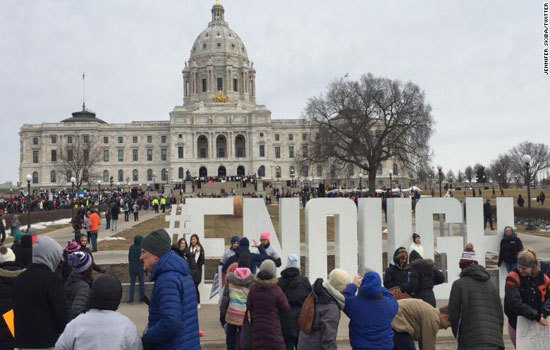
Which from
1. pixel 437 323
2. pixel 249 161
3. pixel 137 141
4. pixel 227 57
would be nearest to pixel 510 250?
pixel 437 323

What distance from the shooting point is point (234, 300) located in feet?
23.2

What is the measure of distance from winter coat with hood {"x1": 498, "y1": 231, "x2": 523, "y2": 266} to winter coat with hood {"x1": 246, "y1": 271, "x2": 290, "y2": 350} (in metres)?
7.38

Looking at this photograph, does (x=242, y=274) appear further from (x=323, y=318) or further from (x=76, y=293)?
(x=76, y=293)

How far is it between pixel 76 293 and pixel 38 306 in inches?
19.2

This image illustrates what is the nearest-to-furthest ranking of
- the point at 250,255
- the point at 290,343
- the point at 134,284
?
the point at 290,343
the point at 250,255
the point at 134,284

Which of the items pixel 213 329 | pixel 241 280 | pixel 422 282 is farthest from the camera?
pixel 213 329

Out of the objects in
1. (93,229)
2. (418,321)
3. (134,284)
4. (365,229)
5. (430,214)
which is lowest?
(134,284)

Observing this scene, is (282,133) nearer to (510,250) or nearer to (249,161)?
(249,161)

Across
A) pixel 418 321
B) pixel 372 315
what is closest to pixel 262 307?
pixel 372 315

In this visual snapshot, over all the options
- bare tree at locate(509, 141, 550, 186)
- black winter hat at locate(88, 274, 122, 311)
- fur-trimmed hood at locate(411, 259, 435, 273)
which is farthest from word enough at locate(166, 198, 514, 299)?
bare tree at locate(509, 141, 550, 186)

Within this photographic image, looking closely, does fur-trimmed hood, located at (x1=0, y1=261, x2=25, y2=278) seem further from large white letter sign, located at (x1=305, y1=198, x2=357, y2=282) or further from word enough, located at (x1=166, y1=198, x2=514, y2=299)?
large white letter sign, located at (x1=305, y1=198, x2=357, y2=282)

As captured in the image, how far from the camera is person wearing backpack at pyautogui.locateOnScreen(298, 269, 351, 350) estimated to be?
5.73 metres

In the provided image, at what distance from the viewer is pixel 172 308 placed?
15.0 ft

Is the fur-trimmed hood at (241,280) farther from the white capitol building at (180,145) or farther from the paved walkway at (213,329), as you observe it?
the white capitol building at (180,145)
